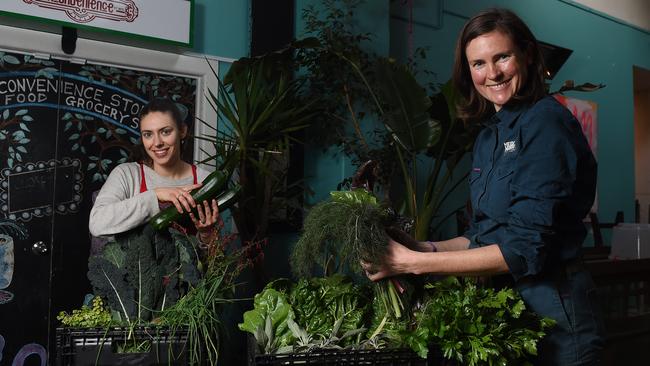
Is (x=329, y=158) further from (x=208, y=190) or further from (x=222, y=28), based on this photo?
(x=208, y=190)

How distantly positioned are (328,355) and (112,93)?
219 centimetres

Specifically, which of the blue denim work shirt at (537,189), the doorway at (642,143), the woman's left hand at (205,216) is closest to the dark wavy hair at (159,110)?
the woman's left hand at (205,216)

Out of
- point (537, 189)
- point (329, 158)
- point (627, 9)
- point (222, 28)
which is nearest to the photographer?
point (537, 189)

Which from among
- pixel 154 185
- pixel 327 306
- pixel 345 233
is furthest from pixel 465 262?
pixel 154 185

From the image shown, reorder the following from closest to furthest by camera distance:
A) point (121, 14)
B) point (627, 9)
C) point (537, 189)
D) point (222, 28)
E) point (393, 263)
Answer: point (537, 189), point (393, 263), point (121, 14), point (222, 28), point (627, 9)

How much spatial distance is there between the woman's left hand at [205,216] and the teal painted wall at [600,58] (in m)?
3.19

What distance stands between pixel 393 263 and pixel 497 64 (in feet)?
2.02

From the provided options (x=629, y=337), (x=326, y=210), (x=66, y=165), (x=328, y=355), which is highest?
(x=66, y=165)

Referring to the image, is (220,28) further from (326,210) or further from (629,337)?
(629,337)

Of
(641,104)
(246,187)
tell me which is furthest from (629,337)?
(641,104)

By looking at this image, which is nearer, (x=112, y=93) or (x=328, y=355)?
(x=328, y=355)

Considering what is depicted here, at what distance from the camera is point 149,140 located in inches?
92.7

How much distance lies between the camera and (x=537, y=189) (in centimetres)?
139

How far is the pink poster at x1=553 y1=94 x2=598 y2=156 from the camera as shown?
19.4 feet
